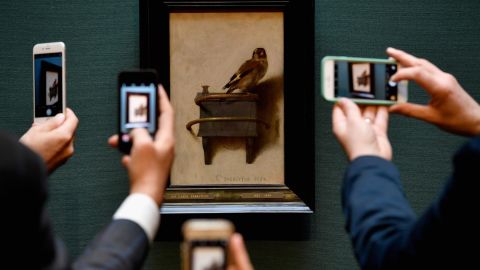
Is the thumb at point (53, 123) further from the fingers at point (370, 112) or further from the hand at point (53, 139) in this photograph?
the fingers at point (370, 112)

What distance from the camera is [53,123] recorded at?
1.19 meters

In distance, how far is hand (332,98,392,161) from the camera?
83 centimetres

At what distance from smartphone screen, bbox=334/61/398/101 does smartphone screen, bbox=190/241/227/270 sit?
0.52 metres

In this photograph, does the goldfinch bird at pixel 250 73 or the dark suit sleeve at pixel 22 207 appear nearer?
the dark suit sleeve at pixel 22 207

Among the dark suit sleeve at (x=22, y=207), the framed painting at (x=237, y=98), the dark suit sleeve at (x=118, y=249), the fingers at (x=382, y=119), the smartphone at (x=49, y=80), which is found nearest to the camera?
the dark suit sleeve at (x=22, y=207)

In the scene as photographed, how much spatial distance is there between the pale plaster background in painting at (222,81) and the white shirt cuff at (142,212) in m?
0.65

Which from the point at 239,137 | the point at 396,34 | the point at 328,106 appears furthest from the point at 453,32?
the point at 239,137

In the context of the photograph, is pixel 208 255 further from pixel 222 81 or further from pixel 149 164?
pixel 222 81

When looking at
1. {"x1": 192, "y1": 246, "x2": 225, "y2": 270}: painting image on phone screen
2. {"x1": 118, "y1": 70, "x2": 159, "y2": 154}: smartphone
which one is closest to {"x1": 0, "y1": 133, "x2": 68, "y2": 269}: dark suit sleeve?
{"x1": 192, "y1": 246, "x2": 225, "y2": 270}: painting image on phone screen

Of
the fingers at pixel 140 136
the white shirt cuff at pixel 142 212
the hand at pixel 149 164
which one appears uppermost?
the fingers at pixel 140 136

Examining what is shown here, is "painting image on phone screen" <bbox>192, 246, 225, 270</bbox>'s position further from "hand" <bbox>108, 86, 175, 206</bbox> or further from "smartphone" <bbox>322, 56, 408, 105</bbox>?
"smartphone" <bbox>322, 56, 408, 105</bbox>

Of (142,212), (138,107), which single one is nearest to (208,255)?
(142,212)

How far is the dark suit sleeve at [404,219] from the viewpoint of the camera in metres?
0.56

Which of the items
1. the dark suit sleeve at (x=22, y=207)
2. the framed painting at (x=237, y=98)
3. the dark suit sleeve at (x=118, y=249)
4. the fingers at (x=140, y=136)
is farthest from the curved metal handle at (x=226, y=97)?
the dark suit sleeve at (x=22, y=207)
